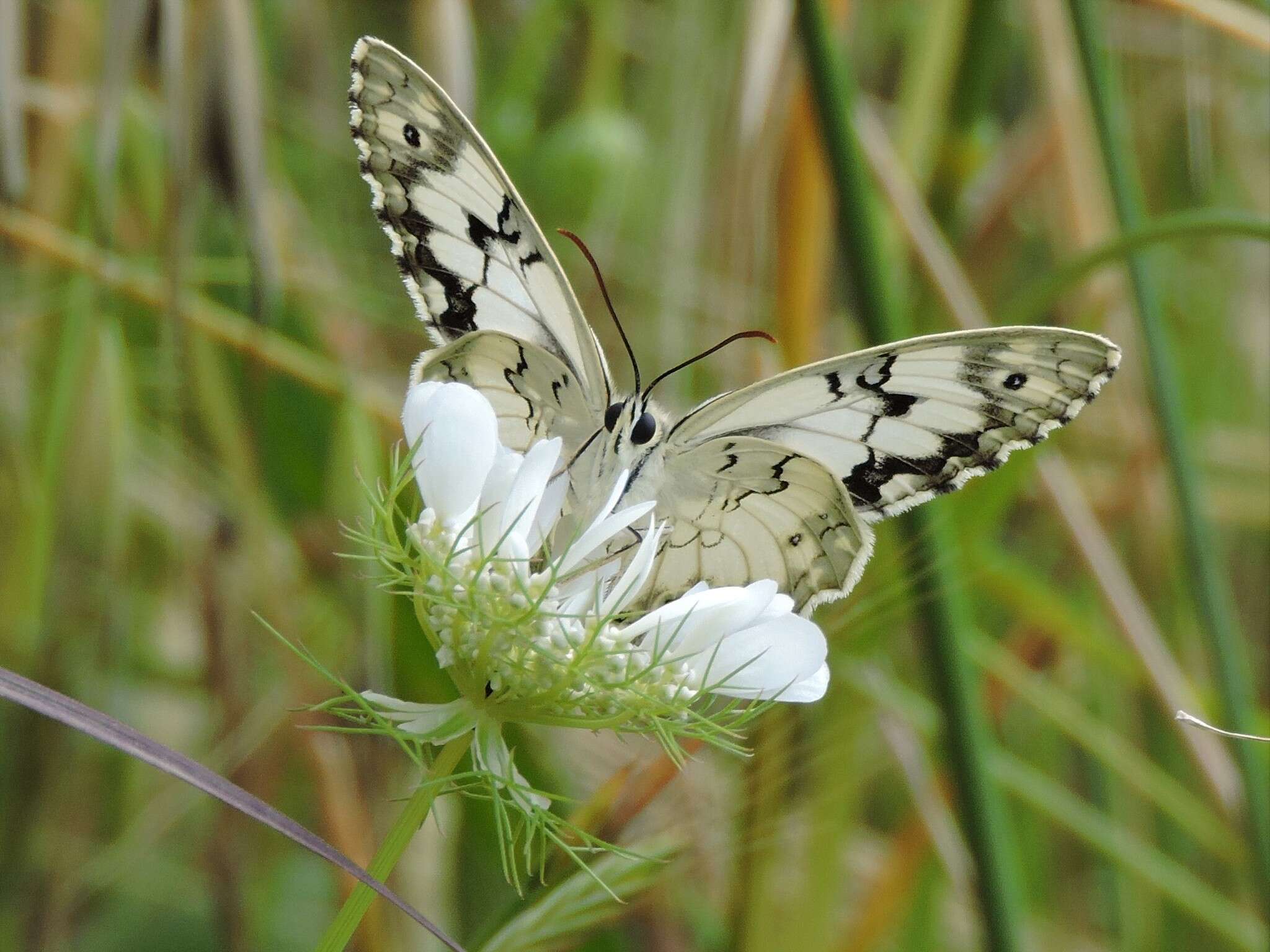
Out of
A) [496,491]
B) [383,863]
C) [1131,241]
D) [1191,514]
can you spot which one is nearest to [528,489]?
[496,491]

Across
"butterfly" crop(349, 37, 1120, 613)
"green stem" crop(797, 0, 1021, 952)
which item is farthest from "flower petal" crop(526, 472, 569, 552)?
"green stem" crop(797, 0, 1021, 952)

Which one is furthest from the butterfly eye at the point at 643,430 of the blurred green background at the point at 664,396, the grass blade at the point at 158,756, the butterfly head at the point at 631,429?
the grass blade at the point at 158,756

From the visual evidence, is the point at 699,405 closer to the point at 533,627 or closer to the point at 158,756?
the point at 533,627

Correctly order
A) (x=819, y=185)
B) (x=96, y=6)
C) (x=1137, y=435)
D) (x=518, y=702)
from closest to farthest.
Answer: (x=518, y=702), (x=819, y=185), (x=96, y=6), (x=1137, y=435)

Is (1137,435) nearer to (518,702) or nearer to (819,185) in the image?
(819,185)

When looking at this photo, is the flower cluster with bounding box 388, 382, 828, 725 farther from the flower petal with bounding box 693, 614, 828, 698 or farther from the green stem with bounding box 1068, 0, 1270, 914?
the green stem with bounding box 1068, 0, 1270, 914

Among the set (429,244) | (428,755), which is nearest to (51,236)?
(429,244)
